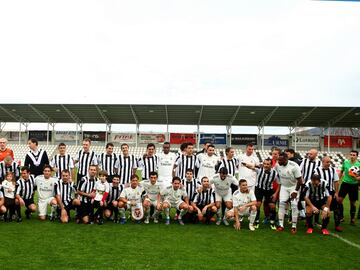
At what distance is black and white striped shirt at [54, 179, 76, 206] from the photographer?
6703 millimetres

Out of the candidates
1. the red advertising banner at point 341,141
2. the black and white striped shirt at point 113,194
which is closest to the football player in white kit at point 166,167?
the black and white striped shirt at point 113,194

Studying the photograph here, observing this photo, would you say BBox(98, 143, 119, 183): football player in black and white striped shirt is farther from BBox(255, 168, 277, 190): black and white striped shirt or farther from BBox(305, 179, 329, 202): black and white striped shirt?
BBox(305, 179, 329, 202): black and white striped shirt

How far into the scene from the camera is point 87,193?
6.55 m

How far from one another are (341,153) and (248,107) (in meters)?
10.3

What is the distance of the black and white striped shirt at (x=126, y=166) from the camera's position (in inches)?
284

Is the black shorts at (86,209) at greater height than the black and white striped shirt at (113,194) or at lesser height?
lesser

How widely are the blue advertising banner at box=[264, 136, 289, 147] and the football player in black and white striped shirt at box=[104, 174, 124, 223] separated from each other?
24.4 meters

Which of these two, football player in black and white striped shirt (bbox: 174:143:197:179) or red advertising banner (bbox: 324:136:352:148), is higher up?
red advertising banner (bbox: 324:136:352:148)

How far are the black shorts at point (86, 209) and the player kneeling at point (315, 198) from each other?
3848 mm

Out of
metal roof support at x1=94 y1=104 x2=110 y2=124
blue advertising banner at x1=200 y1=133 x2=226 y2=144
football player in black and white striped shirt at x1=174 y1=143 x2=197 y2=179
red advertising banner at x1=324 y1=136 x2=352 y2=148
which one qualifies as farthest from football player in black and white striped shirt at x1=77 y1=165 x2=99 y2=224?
red advertising banner at x1=324 y1=136 x2=352 y2=148

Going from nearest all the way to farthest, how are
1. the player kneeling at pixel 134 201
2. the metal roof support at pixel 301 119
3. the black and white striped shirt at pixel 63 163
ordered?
the player kneeling at pixel 134 201
the black and white striped shirt at pixel 63 163
the metal roof support at pixel 301 119

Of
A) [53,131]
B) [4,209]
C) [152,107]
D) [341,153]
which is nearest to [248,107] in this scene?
[152,107]

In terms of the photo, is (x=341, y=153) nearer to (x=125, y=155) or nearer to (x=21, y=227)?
(x=125, y=155)

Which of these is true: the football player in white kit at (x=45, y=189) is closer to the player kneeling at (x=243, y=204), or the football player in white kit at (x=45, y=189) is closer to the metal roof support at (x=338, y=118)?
the player kneeling at (x=243, y=204)
